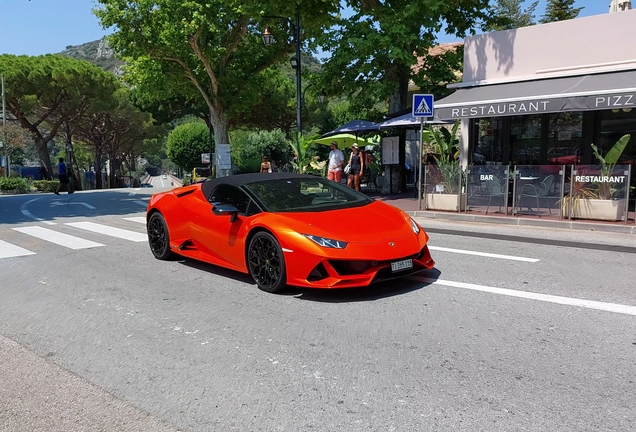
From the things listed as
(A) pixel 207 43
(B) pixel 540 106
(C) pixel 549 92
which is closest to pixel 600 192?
(B) pixel 540 106

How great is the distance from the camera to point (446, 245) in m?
8.69

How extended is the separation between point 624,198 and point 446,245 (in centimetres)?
449

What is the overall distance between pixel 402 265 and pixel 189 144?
61665mm

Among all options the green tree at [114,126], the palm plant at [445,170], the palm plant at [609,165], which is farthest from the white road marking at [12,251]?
the green tree at [114,126]

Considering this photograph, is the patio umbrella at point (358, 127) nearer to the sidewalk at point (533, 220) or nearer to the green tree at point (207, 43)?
the green tree at point (207, 43)

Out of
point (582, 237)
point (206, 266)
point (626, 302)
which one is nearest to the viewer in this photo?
point (626, 302)

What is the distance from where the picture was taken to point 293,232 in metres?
5.41

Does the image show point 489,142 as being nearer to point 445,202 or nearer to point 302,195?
point 445,202

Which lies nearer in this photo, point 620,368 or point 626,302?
point 620,368

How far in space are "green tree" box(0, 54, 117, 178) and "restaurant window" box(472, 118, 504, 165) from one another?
36.7 metres

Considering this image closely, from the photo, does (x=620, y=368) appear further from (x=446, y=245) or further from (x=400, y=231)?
(x=446, y=245)

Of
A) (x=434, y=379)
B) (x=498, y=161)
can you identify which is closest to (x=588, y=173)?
(x=498, y=161)

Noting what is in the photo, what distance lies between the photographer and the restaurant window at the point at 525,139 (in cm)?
1560

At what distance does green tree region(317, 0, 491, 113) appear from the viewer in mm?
16547
